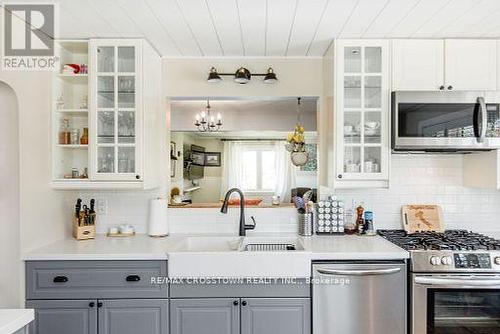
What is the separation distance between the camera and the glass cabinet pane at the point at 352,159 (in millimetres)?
2453

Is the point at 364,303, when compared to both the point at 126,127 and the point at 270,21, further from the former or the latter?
the point at 126,127

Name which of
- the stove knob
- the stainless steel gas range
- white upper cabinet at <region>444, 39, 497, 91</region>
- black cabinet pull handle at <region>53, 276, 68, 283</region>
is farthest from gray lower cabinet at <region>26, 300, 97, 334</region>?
white upper cabinet at <region>444, 39, 497, 91</region>

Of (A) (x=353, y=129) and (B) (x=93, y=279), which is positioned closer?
(B) (x=93, y=279)

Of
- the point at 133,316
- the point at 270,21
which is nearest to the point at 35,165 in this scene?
the point at 133,316

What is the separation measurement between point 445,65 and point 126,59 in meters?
2.24

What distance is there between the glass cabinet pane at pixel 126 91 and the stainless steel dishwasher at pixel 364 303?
68.5 inches

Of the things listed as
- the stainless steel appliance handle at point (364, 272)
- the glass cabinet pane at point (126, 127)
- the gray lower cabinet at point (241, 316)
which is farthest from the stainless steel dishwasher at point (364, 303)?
the glass cabinet pane at point (126, 127)

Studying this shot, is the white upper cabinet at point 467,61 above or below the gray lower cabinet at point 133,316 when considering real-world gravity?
above

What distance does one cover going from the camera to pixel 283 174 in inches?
292

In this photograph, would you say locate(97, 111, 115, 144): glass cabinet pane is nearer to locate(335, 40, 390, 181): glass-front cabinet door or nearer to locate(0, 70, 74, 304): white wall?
locate(0, 70, 74, 304): white wall

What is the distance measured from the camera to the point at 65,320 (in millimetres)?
2111

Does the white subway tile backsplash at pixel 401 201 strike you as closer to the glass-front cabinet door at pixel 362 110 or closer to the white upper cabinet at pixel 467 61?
the glass-front cabinet door at pixel 362 110

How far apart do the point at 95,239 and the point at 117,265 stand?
0.58m

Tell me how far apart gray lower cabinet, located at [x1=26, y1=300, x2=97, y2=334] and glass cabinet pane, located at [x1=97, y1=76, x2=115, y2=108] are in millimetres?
1312
